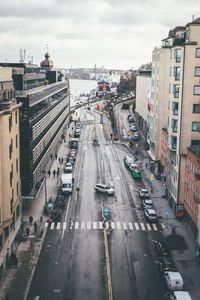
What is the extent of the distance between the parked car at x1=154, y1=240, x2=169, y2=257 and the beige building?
14541 millimetres

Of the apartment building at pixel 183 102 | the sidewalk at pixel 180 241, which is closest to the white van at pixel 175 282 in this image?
the sidewalk at pixel 180 241

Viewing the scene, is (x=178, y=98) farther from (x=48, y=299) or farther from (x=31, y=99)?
(x=48, y=299)

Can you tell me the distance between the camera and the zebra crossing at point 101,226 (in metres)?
56.4

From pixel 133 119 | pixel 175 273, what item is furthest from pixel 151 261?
pixel 133 119

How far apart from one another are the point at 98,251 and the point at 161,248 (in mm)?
6381

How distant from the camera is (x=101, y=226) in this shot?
57000 millimetres

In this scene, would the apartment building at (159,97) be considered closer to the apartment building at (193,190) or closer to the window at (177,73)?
the window at (177,73)

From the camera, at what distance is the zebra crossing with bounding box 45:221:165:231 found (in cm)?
5642

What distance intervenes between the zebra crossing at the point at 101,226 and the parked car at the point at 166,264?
31.1 feet

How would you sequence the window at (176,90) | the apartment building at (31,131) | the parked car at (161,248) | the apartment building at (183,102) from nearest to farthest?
the parked car at (161,248), the apartment building at (31,131), the apartment building at (183,102), the window at (176,90)

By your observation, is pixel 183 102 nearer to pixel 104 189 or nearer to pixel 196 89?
pixel 196 89

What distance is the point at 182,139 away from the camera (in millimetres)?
60344

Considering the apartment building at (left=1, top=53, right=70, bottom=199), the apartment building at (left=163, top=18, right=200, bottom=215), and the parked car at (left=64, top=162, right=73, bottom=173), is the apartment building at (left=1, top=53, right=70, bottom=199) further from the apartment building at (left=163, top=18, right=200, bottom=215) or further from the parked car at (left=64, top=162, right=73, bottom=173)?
the apartment building at (left=163, top=18, right=200, bottom=215)

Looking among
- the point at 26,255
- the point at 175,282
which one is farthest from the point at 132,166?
the point at 175,282
